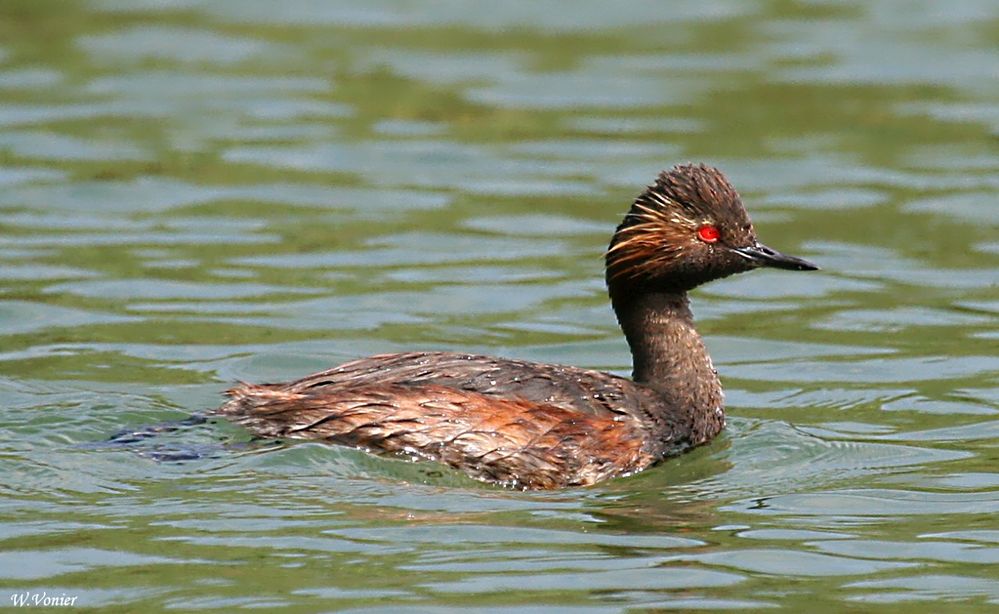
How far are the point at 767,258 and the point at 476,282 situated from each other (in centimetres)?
366

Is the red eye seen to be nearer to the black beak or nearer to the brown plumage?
the brown plumage

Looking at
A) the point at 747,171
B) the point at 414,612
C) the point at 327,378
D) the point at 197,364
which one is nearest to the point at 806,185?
the point at 747,171

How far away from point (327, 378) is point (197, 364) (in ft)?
6.97

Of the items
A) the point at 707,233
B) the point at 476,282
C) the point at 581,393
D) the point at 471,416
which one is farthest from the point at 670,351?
the point at 476,282

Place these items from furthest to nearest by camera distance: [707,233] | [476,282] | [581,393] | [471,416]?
[476,282], [707,233], [581,393], [471,416]

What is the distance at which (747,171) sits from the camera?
16.1 metres

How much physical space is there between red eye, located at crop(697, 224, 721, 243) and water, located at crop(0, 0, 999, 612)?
1.04 meters

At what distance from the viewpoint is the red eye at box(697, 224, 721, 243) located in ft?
32.4

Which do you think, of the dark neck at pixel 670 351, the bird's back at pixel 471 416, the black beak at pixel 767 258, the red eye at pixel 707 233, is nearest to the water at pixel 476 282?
the bird's back at pixel 471 416

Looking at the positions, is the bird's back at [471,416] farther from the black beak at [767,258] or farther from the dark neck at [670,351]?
the black beak at [767,258]

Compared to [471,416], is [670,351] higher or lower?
higher

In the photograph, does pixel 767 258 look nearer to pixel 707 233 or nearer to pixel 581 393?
pixel 707 233

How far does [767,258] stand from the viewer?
32.8ft

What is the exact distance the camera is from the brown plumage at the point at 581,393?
9117 millimetres
